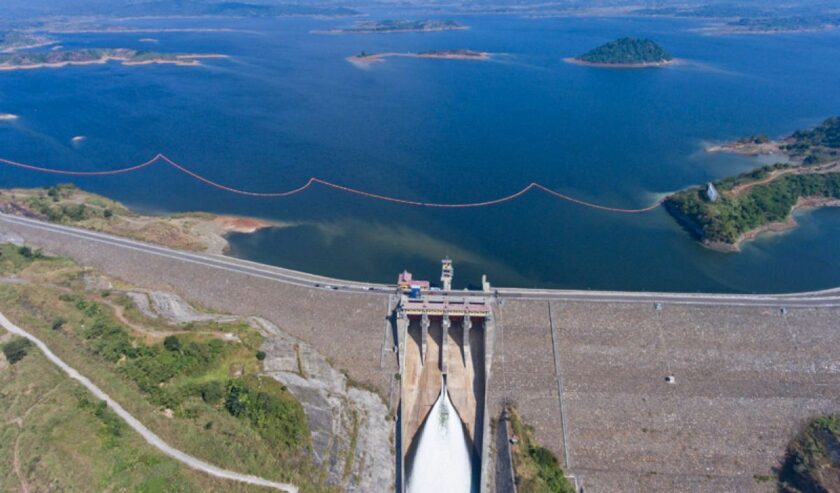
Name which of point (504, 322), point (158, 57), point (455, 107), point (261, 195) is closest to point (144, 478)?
point (504, 322)

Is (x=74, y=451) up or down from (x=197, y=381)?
down

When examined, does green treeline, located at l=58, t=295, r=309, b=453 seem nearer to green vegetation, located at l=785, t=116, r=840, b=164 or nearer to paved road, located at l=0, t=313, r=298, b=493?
paved road, located at l=0, t=313, r=298, b=493

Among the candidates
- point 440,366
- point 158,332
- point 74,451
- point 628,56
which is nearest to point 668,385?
point 440,366

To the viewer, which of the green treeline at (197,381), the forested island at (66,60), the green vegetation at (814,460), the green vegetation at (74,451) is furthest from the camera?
the forested island at (66,60)

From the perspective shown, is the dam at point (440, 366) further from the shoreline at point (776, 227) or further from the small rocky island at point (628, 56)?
the small rocky island at point (628, 56)

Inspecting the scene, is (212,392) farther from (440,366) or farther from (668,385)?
(668,385)

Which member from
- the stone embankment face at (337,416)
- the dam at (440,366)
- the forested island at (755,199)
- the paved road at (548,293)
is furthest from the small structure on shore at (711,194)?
the stone embankment face at (337,416)
